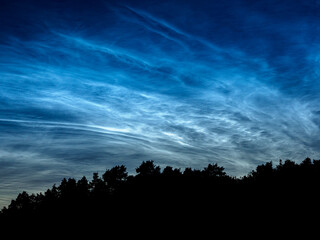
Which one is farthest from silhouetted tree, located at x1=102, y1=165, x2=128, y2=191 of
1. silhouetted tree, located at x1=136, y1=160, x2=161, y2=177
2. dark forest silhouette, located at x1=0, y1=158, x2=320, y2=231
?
dark forest silhouette, located at x1=0, y1=158, x2=320, y2=231

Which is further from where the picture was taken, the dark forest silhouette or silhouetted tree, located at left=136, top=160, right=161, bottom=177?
silhouetted tree, located at left=136, top=160, right=161, bottom=177

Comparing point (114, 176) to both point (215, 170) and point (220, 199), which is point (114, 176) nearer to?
point (215, 170)

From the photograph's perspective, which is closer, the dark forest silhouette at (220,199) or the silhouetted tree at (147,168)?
the dark forest silhouette at (220,199)

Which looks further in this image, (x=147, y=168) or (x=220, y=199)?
(x=147, y=168)

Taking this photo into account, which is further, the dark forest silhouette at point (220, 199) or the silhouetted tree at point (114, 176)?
the silhouetted tree at point (114, 176)

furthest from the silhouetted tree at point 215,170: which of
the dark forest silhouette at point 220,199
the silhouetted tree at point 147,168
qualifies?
the dark forest silhouette at point 220,199

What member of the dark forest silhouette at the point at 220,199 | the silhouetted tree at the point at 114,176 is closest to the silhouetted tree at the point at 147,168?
the silhouetted tree at the point at 114,176

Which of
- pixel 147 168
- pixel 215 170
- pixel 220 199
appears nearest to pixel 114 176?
pixel 147 168

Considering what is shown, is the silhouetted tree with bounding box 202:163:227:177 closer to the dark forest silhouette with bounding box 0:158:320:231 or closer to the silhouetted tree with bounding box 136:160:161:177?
the silhouetted tree with bounding box 136:160:161:177

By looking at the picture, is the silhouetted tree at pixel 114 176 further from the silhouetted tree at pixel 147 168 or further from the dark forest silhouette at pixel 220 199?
the dark forest silhouette at pixel 220 199

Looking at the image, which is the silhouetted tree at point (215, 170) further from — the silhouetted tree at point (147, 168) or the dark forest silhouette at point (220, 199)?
the dark forest silhouette at point (220, 199)

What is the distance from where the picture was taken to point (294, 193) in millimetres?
30812

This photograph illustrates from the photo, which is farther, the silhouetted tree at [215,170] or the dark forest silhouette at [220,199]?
the silhouetted tree at [215,170]

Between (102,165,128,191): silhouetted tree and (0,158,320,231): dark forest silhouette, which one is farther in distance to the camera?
(102,165,128,191): silhouetted tree
